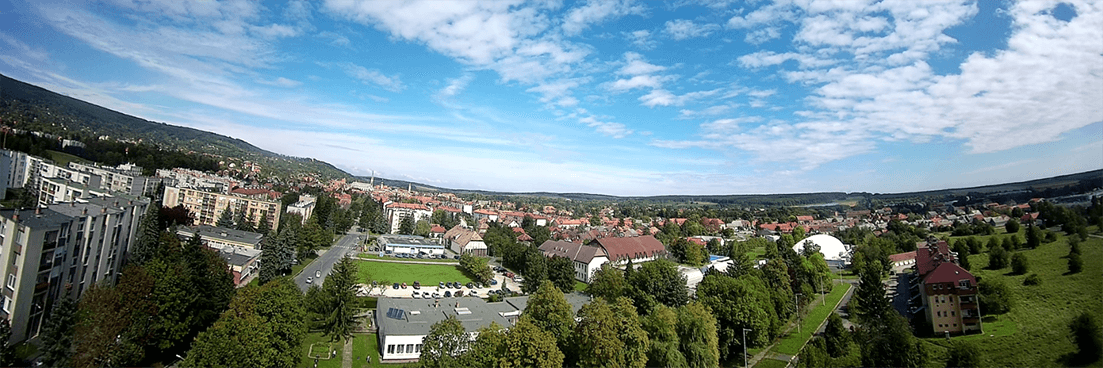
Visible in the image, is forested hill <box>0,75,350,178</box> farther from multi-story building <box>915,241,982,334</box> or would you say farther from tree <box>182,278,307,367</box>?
multi-story building <box>915,241,982,334</box>

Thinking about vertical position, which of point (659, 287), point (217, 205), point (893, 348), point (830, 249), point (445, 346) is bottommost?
point (217, 205)

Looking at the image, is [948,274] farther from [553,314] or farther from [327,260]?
[327,260]

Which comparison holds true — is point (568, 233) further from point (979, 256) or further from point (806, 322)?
point (979, 256)

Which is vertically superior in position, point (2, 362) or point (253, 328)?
point (253, 328)

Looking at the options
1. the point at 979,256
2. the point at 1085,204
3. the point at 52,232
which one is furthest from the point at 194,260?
the point at 979,256

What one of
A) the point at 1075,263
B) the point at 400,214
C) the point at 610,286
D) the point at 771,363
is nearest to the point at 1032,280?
the point at 1075,263

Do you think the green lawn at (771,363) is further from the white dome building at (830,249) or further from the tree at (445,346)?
the white dome building at (830,249)
